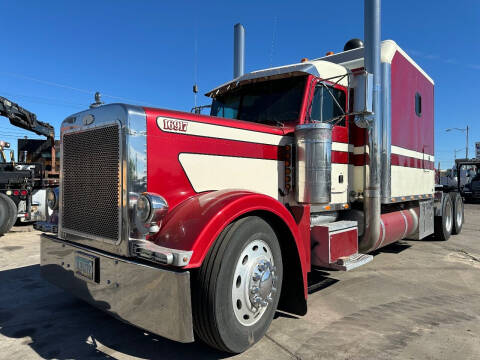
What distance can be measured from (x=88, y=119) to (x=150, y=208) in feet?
3.60

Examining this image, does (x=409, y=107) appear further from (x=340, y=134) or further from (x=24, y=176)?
(x=24, y=176)

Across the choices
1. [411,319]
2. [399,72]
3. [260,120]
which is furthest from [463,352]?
[399,72]

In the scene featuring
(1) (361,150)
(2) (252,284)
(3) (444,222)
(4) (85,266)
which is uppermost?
(1) (361,150)

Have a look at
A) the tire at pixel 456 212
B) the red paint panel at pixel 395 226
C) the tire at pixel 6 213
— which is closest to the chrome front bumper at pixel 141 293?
the red paint panel at pixel 395 226

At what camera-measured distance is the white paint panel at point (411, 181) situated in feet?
18.5

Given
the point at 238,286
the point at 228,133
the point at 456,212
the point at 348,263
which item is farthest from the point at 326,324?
the point at 456,212

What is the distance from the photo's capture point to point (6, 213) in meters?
8.05

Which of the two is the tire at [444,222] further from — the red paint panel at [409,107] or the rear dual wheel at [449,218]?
the red paint panel at [409,107]

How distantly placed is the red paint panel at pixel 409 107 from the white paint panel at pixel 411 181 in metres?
0.40

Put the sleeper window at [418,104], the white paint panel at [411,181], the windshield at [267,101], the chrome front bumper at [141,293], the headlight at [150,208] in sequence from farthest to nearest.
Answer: the sleeper window at [418,104] < the white paint panel at [411,181] < the windshield at [267,101] < the headlight at [150,208] < the chrome front bumper at [141,293]

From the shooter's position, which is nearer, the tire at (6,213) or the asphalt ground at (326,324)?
the asphalt ground at (326,324)

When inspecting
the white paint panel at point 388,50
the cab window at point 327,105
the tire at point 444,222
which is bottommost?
the tire at point 444,222

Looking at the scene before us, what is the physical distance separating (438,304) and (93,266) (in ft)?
12.0

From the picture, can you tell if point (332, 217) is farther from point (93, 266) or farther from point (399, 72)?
point (93, 266)
